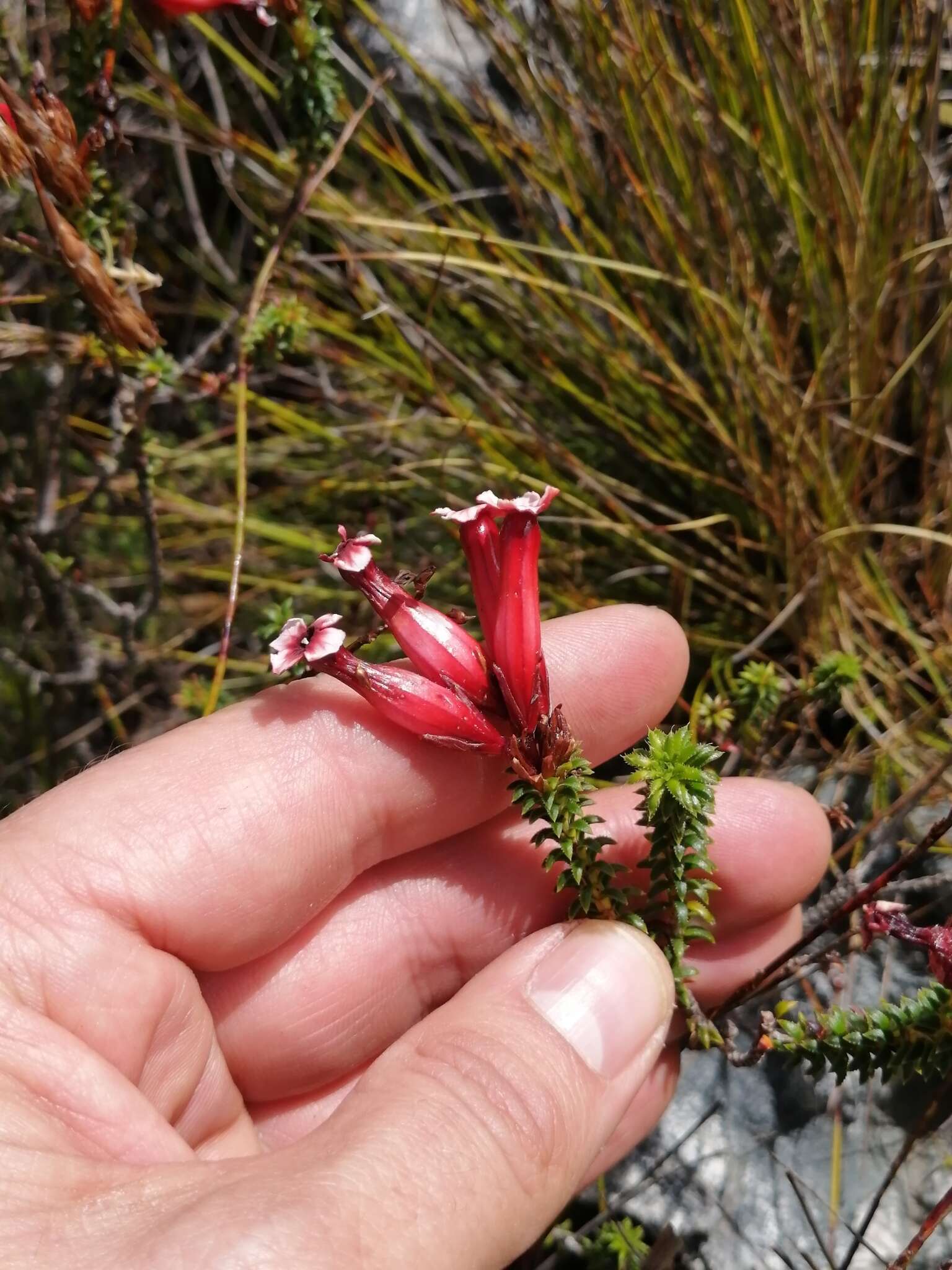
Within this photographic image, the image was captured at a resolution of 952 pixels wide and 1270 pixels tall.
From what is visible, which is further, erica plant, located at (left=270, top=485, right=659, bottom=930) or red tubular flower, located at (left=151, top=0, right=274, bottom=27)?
red tubular flower, located at (left=151, top=0, right=274, bottom=27)

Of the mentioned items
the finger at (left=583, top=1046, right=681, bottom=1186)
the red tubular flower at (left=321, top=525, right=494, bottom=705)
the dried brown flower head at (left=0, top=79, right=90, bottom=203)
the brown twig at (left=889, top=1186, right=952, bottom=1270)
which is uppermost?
the dried brown flower head at (left=0, top=79, right=90, bottom=203)

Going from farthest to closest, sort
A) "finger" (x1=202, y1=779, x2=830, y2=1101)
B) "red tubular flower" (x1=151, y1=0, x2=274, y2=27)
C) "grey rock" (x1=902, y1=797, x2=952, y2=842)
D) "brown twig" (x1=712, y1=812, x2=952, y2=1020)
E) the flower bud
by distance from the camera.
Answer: "grey rock" (x1=902, y1=797, x2=952, y2=842)
"finger" (x1=202, y1=779, x2=830, y2=1101)
"red tubular flower" (x1=151, y1=0, x2=274, y2=27)
the flower bud
"brown twig" (x1=712, y1=812, x2=952, y2=1020)

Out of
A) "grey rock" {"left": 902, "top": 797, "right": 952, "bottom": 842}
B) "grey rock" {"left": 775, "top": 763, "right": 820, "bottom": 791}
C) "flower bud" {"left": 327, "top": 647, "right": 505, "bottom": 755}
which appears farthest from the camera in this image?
"grey rock" {"left": 775, "top": 763, "right": 820, "bottom": 791}

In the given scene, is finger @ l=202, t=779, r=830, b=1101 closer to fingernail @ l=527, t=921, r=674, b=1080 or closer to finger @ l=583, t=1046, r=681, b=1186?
finger @ l=583, t=1046, r=681, b=1186

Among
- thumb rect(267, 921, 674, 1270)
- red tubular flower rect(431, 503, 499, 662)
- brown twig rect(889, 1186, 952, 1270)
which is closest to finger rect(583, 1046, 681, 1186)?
thumb rect(267, 921, 674, 1270)

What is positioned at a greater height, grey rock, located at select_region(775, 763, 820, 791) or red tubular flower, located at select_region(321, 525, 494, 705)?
red tubular flower, located at select_region(321, 525, 494, 705)

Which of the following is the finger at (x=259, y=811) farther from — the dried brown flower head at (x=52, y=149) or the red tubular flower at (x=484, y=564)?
the dried brown flower head at (x=52, y=149)

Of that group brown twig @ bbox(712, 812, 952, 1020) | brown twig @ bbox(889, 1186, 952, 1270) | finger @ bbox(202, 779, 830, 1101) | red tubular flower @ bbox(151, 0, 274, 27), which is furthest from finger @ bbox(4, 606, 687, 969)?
red tubular flower @ bbox(151, 0, 274, 27)

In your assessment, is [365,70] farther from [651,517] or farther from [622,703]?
[622,703]
